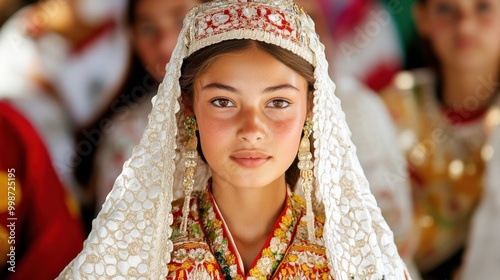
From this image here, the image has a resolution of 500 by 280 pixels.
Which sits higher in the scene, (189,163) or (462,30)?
(462,30)

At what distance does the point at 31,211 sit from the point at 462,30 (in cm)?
200

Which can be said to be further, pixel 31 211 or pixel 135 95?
pixel 135 95

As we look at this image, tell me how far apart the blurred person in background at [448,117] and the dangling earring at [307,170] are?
66.3 inches

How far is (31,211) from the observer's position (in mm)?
3225

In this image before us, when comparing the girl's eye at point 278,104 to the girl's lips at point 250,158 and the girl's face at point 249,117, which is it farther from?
the girl's lips at point 250,158

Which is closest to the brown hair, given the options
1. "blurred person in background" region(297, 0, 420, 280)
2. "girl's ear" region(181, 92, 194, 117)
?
"girl's ear" region(181, 92, 194, 117)

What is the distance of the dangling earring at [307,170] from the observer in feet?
8.22

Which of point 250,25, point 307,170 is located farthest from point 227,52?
point 307,170

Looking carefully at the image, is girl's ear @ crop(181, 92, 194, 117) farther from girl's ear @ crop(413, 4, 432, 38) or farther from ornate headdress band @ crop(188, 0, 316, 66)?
girl's ear @ crop(413, 4, 432, 38)

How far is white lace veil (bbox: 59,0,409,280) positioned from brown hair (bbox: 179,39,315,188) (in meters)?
0.01

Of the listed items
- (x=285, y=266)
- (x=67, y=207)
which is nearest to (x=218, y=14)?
(x=285, y=266)

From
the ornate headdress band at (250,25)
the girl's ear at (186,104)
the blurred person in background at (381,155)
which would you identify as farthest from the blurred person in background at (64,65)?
the ornate headdress band at (250,25)

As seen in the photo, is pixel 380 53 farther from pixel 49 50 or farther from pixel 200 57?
pixel 200 57

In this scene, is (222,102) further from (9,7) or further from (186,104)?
(9,7)
